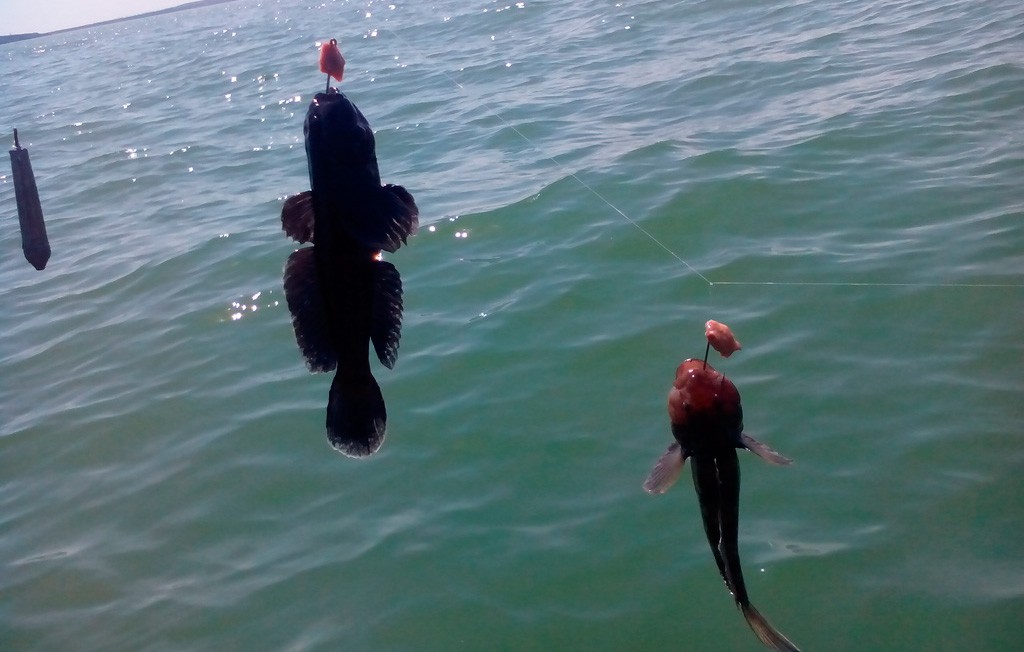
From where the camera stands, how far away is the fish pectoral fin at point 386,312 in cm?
203

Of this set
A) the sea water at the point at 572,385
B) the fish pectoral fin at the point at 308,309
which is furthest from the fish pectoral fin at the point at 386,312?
the sea water at the point at 572,385

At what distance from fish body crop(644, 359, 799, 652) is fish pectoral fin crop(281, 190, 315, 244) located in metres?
0.97

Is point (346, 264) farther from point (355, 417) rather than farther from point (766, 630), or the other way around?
point (766, 630)

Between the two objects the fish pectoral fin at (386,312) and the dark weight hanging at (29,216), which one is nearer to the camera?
the fish pectoral fin at (386,312)

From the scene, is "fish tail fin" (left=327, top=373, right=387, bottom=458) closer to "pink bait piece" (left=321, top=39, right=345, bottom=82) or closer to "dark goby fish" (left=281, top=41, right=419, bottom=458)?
"dark goby fish" (left=281, top=41, right=419, bottom=458)

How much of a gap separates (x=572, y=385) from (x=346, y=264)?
5.36 metres

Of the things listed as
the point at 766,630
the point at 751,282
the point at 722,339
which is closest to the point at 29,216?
the point at 722,339

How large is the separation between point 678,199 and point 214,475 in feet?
17.3

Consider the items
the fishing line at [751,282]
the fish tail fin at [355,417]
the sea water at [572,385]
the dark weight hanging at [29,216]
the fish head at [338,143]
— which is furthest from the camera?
the fishing line at [751,282]

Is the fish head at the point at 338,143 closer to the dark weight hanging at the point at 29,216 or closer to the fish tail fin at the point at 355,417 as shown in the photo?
the fish tail fin at the point at 355,417

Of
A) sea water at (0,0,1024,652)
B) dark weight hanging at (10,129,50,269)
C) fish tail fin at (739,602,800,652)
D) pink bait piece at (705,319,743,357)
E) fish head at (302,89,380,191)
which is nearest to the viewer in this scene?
fish head at (302,89,380,191)

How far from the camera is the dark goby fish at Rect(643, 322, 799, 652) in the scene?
2328 mm

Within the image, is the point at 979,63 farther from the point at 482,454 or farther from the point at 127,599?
the point at 127,599

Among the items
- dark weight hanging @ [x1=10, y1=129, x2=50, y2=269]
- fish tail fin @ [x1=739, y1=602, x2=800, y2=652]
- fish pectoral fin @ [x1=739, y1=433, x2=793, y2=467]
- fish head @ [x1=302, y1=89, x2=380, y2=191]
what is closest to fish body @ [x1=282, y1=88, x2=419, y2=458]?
fish head @ [x1=302, y1=89, x2=380, y2=191]
